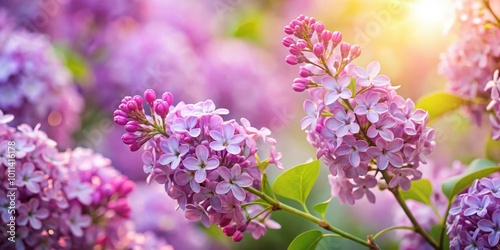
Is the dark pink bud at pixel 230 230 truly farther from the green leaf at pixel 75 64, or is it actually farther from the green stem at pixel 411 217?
the green leaf at pixel 75 64

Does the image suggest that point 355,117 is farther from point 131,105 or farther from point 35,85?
point 35,85

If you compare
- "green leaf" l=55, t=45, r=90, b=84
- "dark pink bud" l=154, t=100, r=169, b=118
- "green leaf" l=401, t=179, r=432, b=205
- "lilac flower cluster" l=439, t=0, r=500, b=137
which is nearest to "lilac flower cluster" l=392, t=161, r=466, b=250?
"green leaf" l=401, t=179, r=432, b=205

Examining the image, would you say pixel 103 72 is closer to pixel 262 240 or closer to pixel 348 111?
pixel 262 240

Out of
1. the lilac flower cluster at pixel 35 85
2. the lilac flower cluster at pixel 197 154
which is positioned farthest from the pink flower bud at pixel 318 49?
the lilac flower cluster at pixel 35 85

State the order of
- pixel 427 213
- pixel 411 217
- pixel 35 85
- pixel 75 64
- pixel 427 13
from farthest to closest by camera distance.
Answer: pixel 75 64 < pixel 427 13 < pixel 35 85 < pixel 427 213 < pixel 411 217

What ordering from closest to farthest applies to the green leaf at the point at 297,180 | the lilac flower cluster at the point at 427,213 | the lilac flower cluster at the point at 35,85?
the green leaf at the point at 297,180 → the lilac flower cluster at the point at 427,213 → the lilac flower cluster at the point at 35,85

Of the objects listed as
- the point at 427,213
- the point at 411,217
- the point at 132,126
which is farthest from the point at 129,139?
the point at 427,213

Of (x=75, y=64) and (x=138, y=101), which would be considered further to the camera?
(x=75, y=64)

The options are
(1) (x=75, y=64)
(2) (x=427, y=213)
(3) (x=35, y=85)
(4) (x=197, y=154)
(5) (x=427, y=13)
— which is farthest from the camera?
(1) (x=75, y=64)
